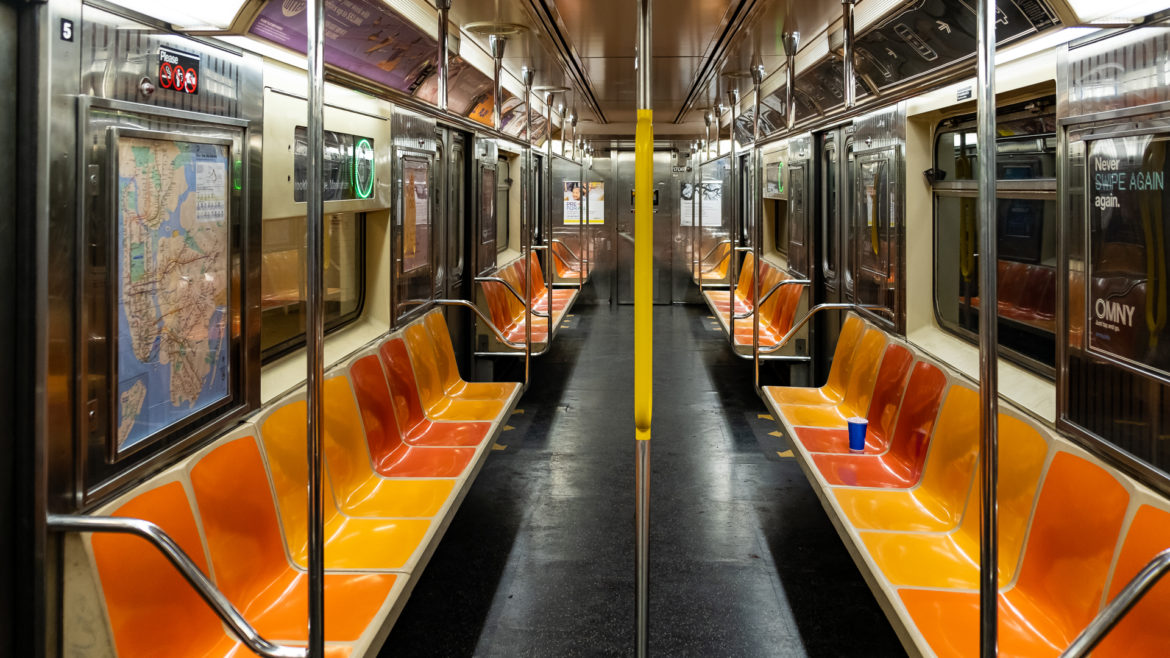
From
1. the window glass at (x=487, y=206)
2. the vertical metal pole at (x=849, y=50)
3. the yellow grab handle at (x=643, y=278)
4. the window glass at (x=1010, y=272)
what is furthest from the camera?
the window glass at (x=487, y=206)

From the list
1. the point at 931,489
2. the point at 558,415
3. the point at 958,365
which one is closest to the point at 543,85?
the point at 558,415

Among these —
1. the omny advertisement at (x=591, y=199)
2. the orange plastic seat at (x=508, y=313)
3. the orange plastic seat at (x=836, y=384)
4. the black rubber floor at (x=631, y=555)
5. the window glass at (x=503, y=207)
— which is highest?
the omny advertisement at (x=591, y=199)

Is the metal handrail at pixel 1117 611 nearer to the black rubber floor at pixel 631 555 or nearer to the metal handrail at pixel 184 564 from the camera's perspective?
the metal handrail at pixel 184 564

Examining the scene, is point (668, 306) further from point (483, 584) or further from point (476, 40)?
point (483, 584)

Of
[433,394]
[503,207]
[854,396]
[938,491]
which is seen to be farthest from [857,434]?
[503,207]

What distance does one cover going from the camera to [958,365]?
12.8ft

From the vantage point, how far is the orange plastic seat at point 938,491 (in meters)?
3.08

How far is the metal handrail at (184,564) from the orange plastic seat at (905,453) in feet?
8.01

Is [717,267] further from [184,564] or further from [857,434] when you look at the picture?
[184,564]

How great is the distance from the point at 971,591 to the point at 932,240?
2.30 metres

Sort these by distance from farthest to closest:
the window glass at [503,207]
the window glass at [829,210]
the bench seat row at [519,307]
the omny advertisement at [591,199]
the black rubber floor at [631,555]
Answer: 1. the omny advertisement at [591,199]
2. the window glass at [503,207]
3. the bench seat row at [519,307]
4. the window glass at [829,210]
5. the black rubber floor at [631,555]

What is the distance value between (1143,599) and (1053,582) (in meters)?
0.42

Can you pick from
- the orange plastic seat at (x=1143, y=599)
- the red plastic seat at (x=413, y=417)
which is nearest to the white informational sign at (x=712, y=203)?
the red plastic seat at (x=413, y=417)

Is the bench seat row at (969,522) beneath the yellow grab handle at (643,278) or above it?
beneath
